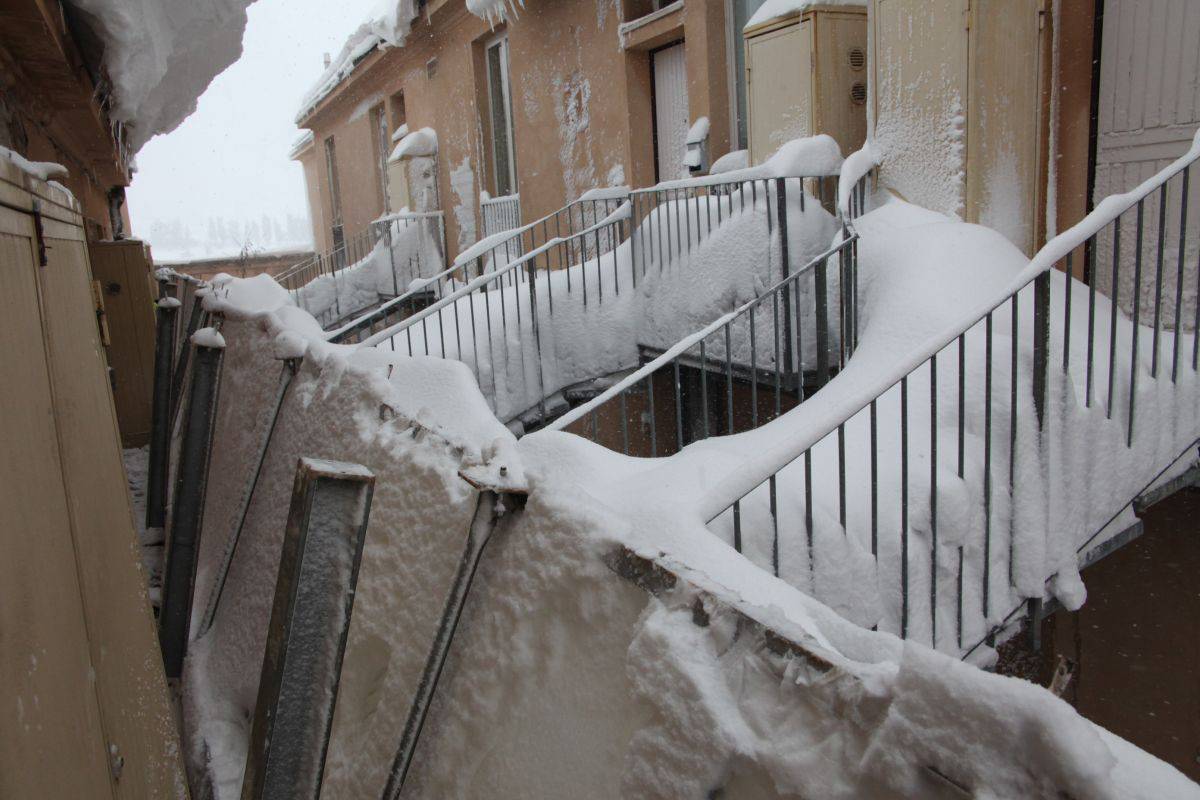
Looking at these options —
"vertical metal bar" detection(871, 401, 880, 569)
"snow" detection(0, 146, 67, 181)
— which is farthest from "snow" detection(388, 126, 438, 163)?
"vertical metal bar" detection(871, 401, 880, 569)

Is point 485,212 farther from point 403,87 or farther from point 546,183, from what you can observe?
point 403,87

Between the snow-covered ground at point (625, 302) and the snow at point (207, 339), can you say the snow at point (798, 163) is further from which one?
the snow at point (207, 339)

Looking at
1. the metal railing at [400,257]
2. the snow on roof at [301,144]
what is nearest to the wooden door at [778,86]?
the metal railing at [400,257]

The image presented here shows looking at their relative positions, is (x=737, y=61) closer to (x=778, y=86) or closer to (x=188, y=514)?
(x=778, y=86)

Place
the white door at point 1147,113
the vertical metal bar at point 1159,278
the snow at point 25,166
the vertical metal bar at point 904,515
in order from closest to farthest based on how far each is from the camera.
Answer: the snow at point 25,166
the vertical metal bar at point 904,515
the vertical metal bar at point 1159,278
the white door at point 1147,113

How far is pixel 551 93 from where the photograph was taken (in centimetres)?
1083

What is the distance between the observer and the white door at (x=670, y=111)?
9.00m

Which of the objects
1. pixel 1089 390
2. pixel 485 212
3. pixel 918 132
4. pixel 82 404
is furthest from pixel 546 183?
pixel 82 404

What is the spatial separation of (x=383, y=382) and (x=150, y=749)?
3.59 feet

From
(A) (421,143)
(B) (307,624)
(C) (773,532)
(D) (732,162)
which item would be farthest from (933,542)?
(A) (421,143)

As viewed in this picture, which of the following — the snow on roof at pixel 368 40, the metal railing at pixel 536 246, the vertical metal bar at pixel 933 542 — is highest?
the snow on roof at pixel 368 40

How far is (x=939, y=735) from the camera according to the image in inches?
38.4

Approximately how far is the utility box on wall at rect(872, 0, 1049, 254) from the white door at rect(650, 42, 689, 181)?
146 inches

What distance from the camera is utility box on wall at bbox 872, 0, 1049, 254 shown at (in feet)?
15.7
